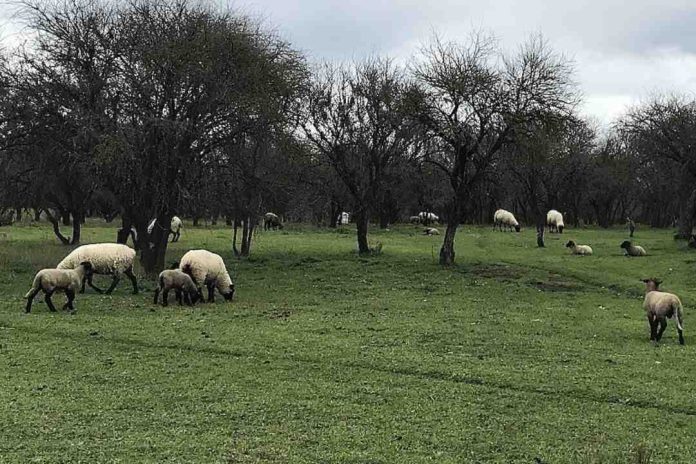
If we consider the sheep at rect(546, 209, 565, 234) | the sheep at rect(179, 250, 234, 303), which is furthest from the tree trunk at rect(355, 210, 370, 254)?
the sheep at rect(546, 209, 565, 234)

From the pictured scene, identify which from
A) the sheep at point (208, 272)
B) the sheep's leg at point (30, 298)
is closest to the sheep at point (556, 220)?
the sheep at point (208, 272)

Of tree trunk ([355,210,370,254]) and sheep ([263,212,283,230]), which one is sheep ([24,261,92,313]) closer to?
tree trunk ([355,210,370,254])

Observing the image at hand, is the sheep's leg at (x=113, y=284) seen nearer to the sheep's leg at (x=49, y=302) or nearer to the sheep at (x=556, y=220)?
the sheep's leg at (x=49, y=302)

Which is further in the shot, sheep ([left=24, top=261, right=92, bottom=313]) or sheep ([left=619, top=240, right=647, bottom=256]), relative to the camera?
sheep ([left=619, top=240, right=647, bottom=256])

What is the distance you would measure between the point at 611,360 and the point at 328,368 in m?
4.56

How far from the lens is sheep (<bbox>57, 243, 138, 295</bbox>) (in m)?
18.9

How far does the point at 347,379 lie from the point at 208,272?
9006 millimetres

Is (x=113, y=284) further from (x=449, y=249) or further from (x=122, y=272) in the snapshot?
(x=449, y=249)

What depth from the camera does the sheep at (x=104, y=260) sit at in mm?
18891

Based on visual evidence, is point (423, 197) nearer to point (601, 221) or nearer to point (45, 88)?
point (601, 221)

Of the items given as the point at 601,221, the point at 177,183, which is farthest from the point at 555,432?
the point at 601,221

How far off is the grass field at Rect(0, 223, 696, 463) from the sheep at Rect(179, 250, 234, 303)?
1.96ft

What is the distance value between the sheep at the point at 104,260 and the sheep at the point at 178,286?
2.09m

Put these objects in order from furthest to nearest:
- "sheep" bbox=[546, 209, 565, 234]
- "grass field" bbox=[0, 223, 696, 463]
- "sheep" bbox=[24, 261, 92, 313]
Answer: "sheep" bbox=[546, 209, 565, 234] < "sheep" bbox=[24, 261, 92, 313] < "grass field" bbox=[0, 223, 696, 463]
